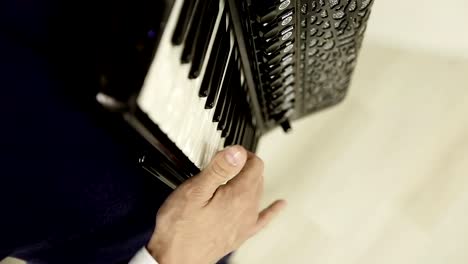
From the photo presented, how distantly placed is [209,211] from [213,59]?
0.73 ft

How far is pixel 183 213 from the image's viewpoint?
0.65 meters

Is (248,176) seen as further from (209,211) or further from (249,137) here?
(249,137)

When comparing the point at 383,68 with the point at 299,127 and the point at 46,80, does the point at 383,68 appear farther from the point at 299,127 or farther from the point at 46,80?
the point at 46,80

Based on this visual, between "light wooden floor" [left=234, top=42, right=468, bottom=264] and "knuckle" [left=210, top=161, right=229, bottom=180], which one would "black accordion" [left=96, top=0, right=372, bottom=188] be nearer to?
"knuckle" [left=210, top=161, right=229, bottom=180]

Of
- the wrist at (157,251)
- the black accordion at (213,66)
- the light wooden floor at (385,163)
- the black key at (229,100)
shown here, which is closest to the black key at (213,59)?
the black accordion at (213,66)

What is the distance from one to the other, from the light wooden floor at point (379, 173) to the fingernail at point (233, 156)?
70cm

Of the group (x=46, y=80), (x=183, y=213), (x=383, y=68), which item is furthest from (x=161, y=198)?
(x=383, y=68)

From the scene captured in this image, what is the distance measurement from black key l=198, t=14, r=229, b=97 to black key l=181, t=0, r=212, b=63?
0.26 feet

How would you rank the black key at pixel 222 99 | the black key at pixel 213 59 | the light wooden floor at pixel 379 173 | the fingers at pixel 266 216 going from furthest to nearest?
the light wooden floor at pixel 379 173 → the fingers at pixel 266 216 → the black key at pixel 222 99 → the black key at pixel 213 59

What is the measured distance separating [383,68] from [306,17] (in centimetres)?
84

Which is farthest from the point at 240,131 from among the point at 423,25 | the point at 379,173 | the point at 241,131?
the point at 423,25

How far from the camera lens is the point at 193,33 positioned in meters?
0.46

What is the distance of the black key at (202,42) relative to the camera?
492 millimetres

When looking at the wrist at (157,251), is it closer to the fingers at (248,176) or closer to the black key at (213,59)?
the fingers at (248,176)
